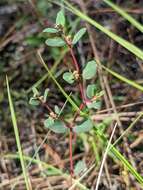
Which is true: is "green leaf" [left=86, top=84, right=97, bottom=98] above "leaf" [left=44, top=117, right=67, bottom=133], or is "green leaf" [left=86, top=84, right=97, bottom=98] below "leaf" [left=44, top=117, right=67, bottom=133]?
above

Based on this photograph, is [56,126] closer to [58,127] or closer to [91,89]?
[58,127]

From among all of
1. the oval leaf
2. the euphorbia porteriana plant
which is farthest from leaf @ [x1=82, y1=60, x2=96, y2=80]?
the oval leaf

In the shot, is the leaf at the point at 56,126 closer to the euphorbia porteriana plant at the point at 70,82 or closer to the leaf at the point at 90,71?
the euphorbia porteriana plant at the point at 70,82

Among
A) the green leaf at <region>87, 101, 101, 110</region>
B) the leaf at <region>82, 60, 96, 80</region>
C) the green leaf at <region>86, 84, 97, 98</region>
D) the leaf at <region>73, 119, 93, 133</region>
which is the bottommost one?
the leaf at <region>73, 119, 93, 133</region>

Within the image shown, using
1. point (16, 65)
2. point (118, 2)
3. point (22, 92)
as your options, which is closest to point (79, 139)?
point (22, 92)

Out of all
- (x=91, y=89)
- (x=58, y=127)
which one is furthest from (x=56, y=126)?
(x=91, y=89)

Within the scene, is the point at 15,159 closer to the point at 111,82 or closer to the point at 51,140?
the point at 51,140

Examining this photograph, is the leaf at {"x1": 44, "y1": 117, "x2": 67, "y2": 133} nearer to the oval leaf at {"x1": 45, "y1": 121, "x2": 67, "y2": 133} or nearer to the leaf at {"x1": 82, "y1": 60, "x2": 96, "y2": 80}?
the oval leaf at {"x1": 45, "y1": 121, "x2": 67, "y2": 133}

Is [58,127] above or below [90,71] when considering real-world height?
below

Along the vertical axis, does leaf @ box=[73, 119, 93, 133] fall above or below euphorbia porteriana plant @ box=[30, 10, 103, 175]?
below

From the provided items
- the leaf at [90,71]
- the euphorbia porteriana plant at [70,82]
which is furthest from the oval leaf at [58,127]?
the leaf at [90,71]

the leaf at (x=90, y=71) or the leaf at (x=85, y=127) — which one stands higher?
the leaf at (x=90, y=71)
